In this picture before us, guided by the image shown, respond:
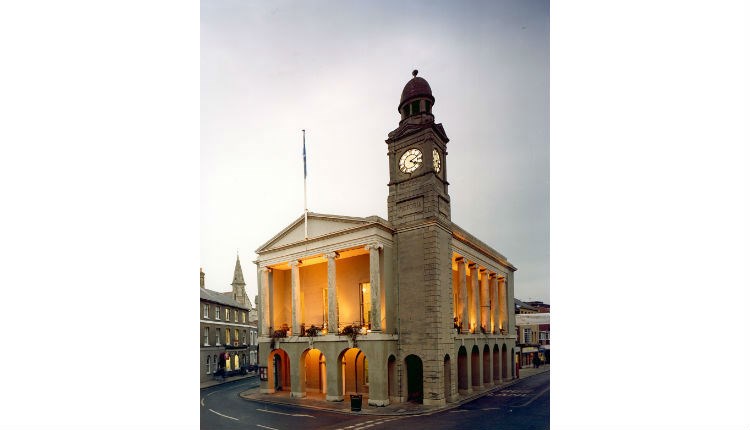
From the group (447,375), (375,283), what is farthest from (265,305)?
(447,375)

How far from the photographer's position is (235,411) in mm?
9242

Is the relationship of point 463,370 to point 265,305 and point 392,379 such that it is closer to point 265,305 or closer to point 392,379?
point 392,379

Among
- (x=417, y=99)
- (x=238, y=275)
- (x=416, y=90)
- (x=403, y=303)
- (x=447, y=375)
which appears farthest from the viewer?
(x=403, y=303)

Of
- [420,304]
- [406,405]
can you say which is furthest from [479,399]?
[420,304]

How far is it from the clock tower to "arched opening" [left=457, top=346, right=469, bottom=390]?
0.98 meters

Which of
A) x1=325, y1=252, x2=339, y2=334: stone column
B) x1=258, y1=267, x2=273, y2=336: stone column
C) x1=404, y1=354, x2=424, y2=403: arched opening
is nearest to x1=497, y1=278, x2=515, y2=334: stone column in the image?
x1=404, y1=354, x2=424, y2=403: arched opening

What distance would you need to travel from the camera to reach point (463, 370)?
13.3 meters

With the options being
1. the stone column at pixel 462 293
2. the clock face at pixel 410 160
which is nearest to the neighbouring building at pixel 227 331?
the clock face at pixel 410 160

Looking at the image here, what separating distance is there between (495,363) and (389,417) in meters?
4.51

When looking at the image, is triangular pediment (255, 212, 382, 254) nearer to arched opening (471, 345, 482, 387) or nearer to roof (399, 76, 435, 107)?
roof (399, 76, 435, 107)

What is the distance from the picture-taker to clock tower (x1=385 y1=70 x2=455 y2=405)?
467 inches

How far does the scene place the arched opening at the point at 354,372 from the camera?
14901 mm

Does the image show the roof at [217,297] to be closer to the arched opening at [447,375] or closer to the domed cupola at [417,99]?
the domed cupola at [417,99]

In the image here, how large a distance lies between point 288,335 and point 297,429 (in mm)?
6040
